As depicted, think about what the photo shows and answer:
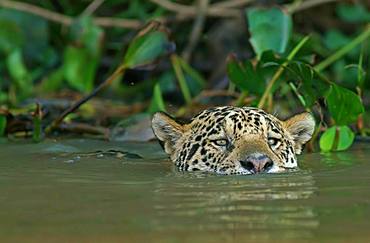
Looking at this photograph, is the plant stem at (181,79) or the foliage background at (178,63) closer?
the foliage background at (178,63)

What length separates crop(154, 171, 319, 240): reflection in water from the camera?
520 centimetres

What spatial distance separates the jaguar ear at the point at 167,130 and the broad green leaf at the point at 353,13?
5.10m

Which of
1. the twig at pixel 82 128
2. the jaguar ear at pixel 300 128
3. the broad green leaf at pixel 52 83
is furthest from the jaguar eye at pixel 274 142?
the broad green leaf at pixel 52 83

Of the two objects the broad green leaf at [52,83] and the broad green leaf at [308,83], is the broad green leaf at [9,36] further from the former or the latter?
the broad green leaf at [308,83]

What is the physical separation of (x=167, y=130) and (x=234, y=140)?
2.48 feet

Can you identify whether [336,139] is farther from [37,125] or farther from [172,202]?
[172,202]

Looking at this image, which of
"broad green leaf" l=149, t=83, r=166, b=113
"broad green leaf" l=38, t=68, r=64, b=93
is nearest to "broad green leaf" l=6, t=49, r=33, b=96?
"broad green leaf" l=38, t=68, r=64, b=93

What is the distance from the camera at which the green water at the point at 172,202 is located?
16.4ft

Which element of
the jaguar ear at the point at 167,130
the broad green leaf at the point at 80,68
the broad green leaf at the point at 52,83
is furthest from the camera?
the broad green leaf at the point at 52,83

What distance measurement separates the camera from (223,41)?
13.2 metres

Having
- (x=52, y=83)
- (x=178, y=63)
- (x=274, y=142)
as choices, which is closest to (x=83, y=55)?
(x=52, y=83)

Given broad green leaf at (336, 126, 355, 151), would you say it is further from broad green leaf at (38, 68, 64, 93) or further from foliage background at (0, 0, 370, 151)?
broad green leaf at (38, 68, 64, 93)

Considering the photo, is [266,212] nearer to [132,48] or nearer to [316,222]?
[316,222]

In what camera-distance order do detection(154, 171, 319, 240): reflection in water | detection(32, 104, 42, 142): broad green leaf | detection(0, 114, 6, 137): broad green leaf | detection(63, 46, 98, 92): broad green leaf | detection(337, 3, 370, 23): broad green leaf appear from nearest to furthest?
detection(154, 171, 319, 240): reflection in water < detection(32, 104, 42, 142): broad green leaf < detection(0, 114, 6, 137): broad green leaf < detection(63, 46, 98, 92): broad green leaf < detection(337, 3, 370, 23): broad green leaf
